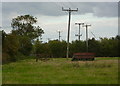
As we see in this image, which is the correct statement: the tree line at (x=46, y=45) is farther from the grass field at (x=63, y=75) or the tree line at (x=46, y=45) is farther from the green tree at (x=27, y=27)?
the grass field at (x=63, y=75)

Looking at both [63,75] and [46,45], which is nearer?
[63,75]

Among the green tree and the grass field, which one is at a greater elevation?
the green tree

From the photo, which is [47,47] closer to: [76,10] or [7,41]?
[76,10]

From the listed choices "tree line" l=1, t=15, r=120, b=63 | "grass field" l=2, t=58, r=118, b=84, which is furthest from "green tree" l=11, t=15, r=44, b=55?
"grass field" l=2, t=58, r=118, b=84

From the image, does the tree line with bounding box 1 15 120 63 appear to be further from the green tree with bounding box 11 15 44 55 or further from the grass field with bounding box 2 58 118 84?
the grass field with bounding box 2 58 118 84

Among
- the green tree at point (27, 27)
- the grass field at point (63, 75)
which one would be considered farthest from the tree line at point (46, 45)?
the grass field at point (63, 75)

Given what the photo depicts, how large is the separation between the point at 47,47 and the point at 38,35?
6.84 m

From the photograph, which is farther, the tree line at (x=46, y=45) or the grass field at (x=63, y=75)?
the tree line at (x=46, y=45)

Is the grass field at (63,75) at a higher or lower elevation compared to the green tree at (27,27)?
lower

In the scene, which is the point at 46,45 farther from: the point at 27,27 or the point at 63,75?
the point at 63,75

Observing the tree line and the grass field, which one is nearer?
the grass field

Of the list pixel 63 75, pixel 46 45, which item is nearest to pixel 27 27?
pixel 46 45

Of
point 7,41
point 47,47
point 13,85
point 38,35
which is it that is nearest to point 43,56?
point 7,41

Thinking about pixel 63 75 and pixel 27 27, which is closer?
pixel 63 75
